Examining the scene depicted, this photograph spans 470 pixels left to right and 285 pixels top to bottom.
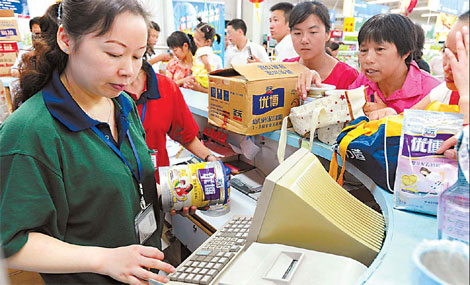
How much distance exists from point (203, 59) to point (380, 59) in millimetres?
3255

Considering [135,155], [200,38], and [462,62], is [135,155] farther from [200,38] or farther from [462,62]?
[200,38]

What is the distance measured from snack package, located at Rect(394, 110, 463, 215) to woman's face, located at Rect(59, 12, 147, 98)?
0.77m

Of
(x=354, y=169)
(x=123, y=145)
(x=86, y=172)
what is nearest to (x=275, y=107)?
(x=354, y=169)

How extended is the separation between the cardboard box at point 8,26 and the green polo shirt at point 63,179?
2.54 meters

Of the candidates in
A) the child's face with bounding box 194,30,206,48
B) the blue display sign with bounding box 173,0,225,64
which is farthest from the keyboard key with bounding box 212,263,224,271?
the blue display sign with bounding box 173,0,225,64

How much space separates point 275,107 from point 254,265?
3.47 feet

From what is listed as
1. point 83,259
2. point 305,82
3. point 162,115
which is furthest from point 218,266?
point 162,115

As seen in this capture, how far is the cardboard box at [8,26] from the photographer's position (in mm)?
2875

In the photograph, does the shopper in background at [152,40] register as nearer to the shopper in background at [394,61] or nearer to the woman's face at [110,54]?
the woman's face at [110,54]

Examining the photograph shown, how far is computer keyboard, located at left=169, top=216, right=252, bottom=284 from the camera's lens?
832 mm

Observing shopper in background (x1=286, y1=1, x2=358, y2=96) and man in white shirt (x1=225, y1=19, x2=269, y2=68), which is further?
man in white shirt (x1=225, y1=19, x2=269, y2=68)

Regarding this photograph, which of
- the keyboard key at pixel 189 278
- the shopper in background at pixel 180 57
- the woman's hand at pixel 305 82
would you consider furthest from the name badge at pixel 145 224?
the shopper in background at pixel 180 57

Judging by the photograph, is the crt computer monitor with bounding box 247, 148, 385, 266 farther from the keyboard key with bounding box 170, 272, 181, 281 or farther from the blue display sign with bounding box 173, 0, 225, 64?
the blue display sign with bounding box 173, 0, 225, 64

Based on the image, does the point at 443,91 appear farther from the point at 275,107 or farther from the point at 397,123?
the point at 275,107
